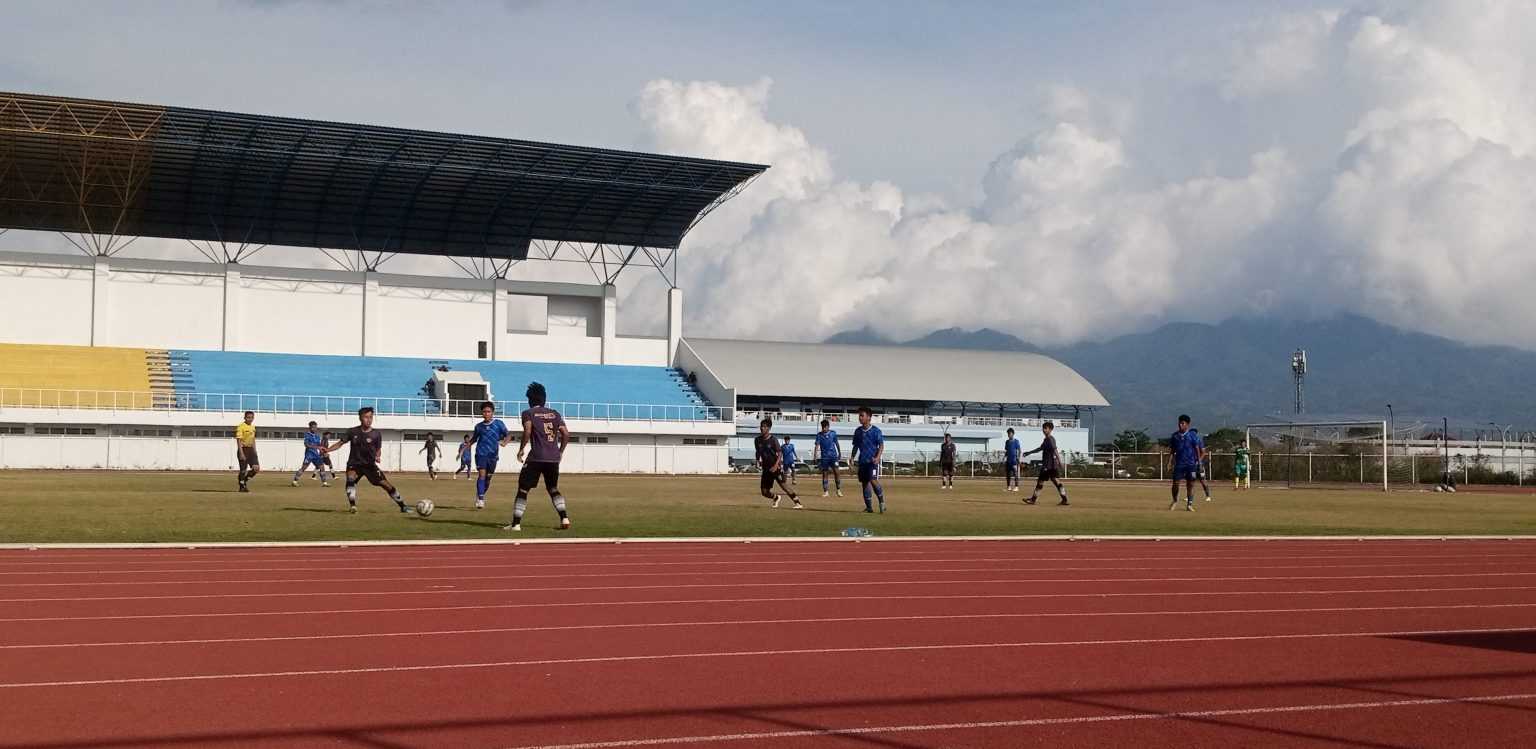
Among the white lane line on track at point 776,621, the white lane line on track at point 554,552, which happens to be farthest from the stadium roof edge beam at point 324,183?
the white lane line on track at point 776,621

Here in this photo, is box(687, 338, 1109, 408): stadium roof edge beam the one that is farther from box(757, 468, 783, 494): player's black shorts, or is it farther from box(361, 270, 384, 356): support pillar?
box(757, 468, 783, 494): player's black shorts

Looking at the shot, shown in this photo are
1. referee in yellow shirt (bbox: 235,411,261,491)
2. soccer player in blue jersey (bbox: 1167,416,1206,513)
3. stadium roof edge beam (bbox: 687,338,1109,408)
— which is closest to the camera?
soccer player in blue jersey (bbox: 1167,416,1206,513)

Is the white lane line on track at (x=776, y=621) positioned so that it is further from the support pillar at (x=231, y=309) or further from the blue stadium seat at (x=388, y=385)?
the support pillar at (x=231, y=309)

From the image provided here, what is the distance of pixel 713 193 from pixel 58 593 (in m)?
58.4

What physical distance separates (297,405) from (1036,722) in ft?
186

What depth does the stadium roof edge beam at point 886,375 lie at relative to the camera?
279 ft

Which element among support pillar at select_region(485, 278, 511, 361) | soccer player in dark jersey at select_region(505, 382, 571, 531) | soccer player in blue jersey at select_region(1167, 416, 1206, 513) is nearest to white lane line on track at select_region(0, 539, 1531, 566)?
soccer player in dark jersey at select_region(505, 382, 571, 531)

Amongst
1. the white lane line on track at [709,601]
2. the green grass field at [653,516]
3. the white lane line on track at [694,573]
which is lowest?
the white lane line on track at [709,601]

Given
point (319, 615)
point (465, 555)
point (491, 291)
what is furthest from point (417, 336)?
point (319, 615)

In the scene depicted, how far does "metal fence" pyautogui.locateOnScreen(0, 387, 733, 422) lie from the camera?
186 feet

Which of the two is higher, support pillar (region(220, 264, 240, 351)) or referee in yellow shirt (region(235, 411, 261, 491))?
support pillar (region(220, 264, 240, 351))

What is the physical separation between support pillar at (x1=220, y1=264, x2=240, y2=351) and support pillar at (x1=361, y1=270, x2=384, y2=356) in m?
5.41

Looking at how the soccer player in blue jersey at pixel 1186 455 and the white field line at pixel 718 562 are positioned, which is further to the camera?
the soccer player in blue jersey at pixel 1186 455

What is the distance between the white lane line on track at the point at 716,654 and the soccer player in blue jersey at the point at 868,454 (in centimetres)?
1429
